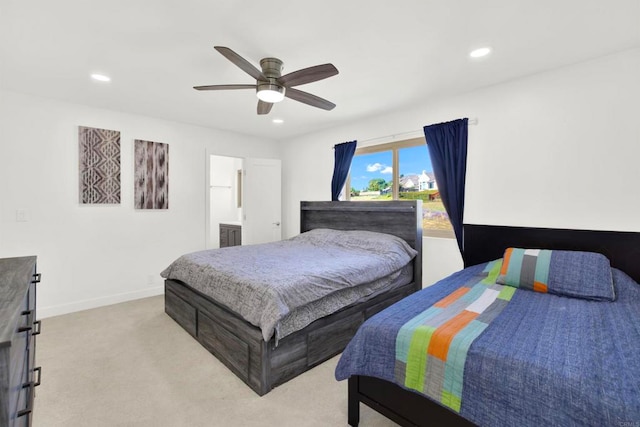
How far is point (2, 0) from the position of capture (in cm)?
173

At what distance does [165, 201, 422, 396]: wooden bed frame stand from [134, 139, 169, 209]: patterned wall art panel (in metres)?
1.44

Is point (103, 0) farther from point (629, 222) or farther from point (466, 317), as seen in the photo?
point (629, 222)

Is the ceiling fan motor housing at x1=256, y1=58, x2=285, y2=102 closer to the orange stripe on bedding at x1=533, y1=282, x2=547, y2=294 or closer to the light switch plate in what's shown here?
the orange stripe on bedding at x1=533, y1=282, x2=547, y2=294

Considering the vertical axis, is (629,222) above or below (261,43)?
Result: below

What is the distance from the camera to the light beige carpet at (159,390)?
5.80ft

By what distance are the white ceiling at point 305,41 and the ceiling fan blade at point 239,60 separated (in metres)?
0.24

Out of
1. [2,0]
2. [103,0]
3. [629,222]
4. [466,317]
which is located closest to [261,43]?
[103,0]

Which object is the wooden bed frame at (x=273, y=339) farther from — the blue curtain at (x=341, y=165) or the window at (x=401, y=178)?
the blue curtain at (x=341, y=165)

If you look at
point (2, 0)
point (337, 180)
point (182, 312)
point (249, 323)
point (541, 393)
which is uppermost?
point (2, 0)

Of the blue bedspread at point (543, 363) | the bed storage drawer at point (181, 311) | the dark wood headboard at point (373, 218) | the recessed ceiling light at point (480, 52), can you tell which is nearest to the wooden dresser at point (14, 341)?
the bed storage drawer at point (181, 311)

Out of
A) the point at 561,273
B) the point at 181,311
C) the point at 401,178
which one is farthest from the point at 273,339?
the point at 401,178

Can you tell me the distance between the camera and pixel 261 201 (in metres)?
5.01

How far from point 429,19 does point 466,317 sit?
1.90 metres

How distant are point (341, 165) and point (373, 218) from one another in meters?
1.04
